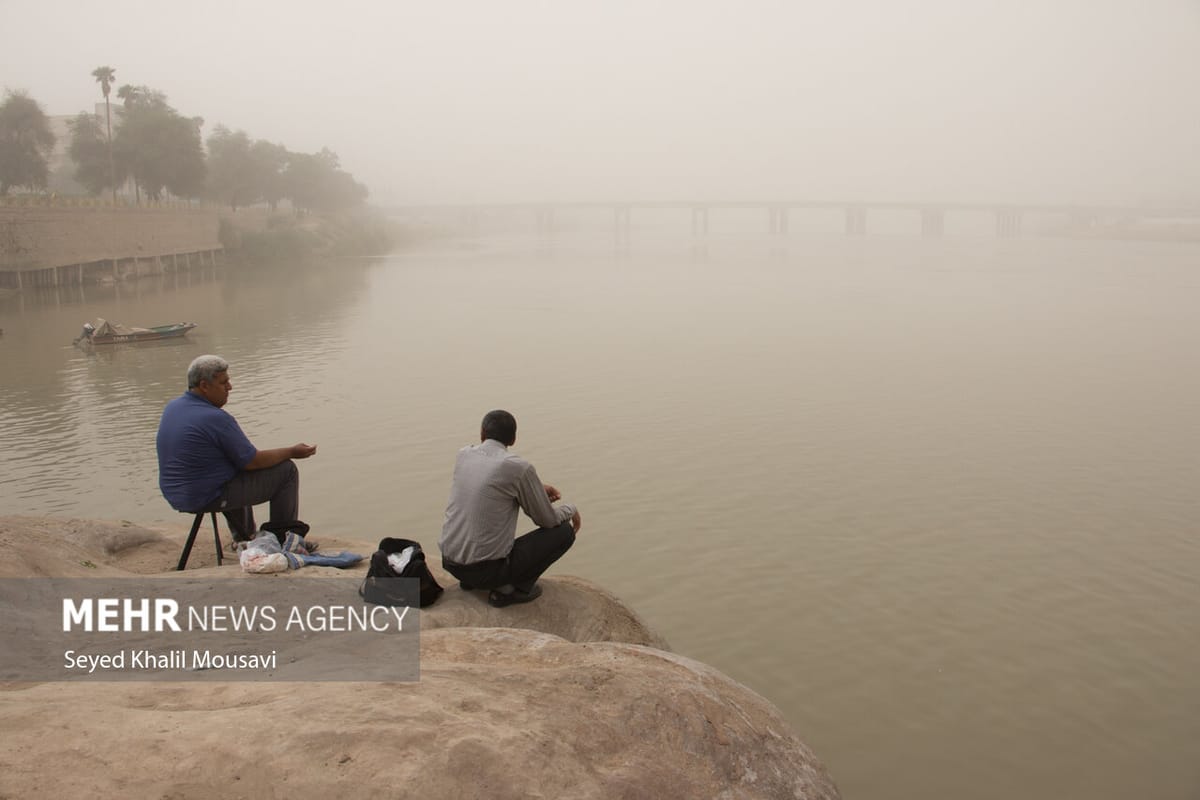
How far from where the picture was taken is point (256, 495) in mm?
7402

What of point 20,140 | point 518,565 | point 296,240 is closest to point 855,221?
point 296,240

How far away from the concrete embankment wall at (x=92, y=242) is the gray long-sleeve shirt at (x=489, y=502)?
44.5 metres

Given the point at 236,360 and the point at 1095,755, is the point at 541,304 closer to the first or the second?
the point at 236,360

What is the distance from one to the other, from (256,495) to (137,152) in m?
61.6

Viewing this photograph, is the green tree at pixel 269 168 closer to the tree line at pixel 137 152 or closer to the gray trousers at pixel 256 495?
the tree line at pixel 137 152

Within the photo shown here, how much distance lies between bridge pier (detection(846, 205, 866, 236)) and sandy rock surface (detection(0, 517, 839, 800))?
16886cm

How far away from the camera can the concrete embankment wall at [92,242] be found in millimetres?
42500

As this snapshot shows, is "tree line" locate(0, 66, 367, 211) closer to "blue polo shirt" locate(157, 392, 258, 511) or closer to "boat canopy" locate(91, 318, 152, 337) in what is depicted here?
"boat canopy" locate(91, 318, 152, 337)

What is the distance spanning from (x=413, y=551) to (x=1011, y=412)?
15.3 meters

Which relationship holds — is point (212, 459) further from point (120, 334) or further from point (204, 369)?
point (120, 334)

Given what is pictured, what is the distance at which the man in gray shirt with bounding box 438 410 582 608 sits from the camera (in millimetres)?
6031

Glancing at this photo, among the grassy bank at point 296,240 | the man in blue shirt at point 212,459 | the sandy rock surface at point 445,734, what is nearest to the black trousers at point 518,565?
the sandy rock surface at point 445,734

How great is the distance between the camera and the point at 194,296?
149 feet

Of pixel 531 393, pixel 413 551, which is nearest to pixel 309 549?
pixel 413 551
